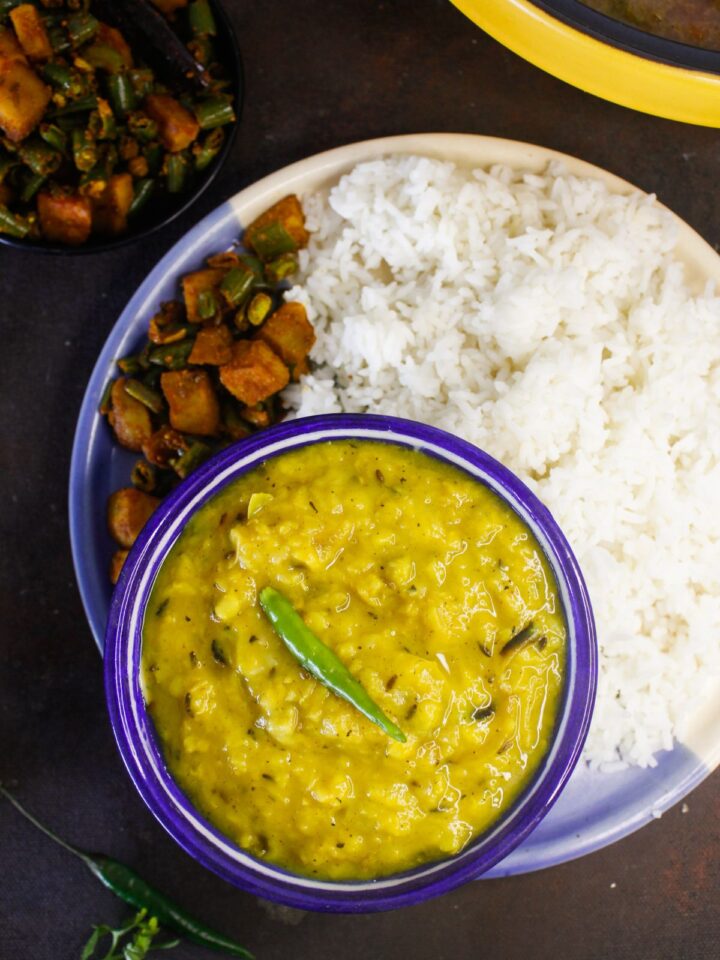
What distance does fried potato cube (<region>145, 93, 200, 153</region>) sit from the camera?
2.60 metres

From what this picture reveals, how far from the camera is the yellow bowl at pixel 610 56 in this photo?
6.90 feet

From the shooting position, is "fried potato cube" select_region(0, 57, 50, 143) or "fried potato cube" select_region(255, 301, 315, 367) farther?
"fried potato cube" select_region(255, 301, 315, 367)

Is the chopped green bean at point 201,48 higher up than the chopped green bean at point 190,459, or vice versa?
the chopped green bean at point 201,48

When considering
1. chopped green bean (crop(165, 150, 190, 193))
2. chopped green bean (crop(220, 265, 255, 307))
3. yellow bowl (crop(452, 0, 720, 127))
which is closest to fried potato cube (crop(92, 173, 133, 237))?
chopped green bean (crop(165, 150, 190, 193))

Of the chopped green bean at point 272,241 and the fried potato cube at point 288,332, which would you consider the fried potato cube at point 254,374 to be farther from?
the chopped green bean at point 272,241

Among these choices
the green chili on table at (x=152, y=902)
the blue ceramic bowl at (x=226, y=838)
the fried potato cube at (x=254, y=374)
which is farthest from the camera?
the green chili on table at (x=152, y=902)

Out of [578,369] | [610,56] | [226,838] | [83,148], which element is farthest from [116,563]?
[610,56]

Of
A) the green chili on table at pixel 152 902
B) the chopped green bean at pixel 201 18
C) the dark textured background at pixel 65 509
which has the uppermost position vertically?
the chopped green bean at pixel 201 18

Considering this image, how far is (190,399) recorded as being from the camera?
103 inches

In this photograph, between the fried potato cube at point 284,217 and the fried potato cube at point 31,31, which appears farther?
the fried potato cube at point 284,217

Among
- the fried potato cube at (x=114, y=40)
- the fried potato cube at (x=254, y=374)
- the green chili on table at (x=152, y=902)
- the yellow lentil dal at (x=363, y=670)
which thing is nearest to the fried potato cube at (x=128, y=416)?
the fried potato cube at (x=254, y=374)

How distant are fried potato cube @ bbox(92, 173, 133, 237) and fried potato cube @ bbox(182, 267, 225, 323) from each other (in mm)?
236

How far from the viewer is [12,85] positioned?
98.3 inches

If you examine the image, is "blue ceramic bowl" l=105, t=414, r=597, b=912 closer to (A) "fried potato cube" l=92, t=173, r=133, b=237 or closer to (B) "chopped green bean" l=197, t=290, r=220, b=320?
(B) "chopped green bean" l=197, t=290, r=220, b=320
